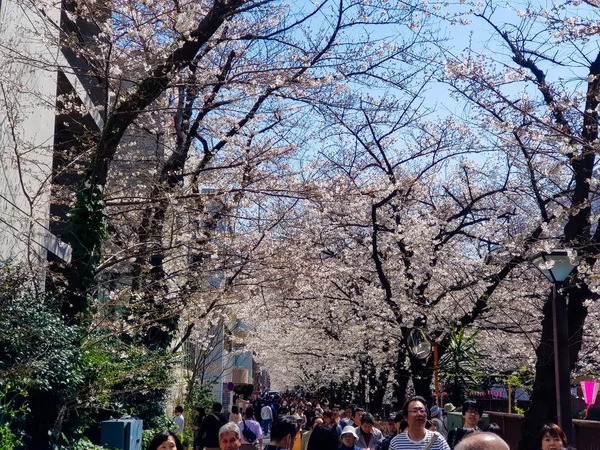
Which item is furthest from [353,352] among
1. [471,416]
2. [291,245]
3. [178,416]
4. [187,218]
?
[471,416]

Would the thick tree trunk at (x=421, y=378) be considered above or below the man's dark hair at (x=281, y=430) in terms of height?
above

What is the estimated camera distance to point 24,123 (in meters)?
12.3

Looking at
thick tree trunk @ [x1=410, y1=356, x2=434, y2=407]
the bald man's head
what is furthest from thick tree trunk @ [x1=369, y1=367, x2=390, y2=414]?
the bald man's head

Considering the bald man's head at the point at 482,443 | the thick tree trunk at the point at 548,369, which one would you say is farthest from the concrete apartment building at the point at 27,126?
the bald man's head at the point at 482,443

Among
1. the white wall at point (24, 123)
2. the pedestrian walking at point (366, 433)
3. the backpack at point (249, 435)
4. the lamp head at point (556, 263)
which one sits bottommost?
the backpack at point (249, 435)

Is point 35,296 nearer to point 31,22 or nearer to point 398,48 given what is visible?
point 31,22

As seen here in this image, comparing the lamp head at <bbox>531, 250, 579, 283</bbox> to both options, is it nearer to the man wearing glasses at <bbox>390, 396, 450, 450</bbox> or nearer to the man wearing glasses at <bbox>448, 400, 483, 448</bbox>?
the man wearing glasses at <bbox>448, 400, 483, 448</bbox>

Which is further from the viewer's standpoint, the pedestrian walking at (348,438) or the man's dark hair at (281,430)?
the pedestrian walking at (348,438)

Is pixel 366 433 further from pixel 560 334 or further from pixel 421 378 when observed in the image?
pixel 421 378

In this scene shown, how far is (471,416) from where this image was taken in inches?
365

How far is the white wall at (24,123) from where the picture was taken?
11320 millimetres

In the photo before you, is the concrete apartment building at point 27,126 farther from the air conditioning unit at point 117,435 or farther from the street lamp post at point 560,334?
the street lamp post at point 560,334

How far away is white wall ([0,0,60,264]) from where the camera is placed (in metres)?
11.3

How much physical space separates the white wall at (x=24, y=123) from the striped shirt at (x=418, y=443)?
6.38m
